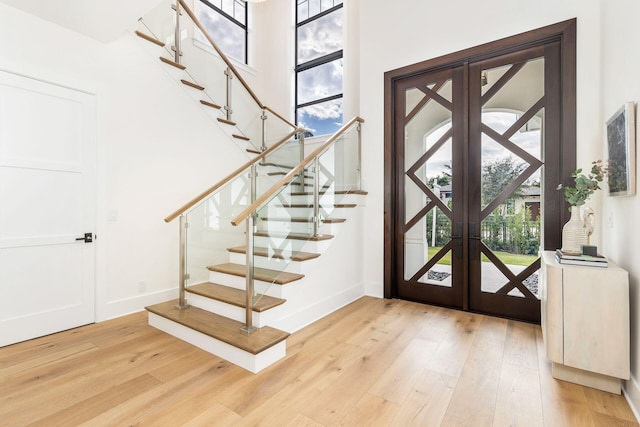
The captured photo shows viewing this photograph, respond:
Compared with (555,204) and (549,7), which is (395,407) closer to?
(555,204)

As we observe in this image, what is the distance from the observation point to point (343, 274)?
3781 millimetres

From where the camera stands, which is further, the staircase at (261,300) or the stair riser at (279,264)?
the stair riser at (279,264)

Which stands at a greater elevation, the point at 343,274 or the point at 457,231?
the point at 457,231

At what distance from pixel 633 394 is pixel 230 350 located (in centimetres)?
272

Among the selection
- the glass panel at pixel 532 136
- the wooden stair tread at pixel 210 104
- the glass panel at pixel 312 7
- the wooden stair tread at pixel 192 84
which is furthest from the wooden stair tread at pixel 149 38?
the glass panel at pixel 532 136

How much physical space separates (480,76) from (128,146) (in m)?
4.15

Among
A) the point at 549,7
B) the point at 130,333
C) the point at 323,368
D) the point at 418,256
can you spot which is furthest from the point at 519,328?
the point at 130,333

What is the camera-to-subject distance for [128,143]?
3.49m

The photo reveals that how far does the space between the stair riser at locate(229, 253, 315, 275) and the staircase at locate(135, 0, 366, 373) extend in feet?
0.03

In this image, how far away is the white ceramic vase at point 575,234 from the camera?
7.78 ft

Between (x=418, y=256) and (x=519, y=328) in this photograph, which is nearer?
(x=519, y=328)

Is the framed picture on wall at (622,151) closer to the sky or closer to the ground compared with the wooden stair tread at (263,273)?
closer to the sky

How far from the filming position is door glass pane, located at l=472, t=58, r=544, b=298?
126 inches

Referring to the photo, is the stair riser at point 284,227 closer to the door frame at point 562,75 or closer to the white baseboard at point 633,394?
the door frame at point 562,75
